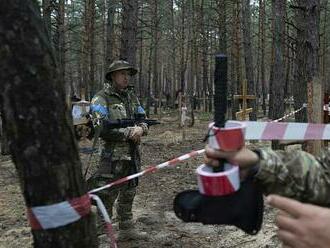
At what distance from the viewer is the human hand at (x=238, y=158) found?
5.13 feet

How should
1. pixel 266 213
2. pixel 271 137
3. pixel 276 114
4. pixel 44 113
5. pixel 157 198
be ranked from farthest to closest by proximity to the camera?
pixel 276 114 → pixel 157 198 → pixel 266 213 → pixel 271 137 → pixel 44 113

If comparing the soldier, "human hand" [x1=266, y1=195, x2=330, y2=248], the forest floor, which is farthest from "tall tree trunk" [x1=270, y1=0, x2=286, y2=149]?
"human hand" [x1=266, y1=195, x2=330, y2=248]

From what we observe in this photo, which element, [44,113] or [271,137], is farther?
[271,137]

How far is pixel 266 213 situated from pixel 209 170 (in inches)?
201

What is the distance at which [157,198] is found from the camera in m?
7.69

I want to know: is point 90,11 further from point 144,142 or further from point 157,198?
point 157,198

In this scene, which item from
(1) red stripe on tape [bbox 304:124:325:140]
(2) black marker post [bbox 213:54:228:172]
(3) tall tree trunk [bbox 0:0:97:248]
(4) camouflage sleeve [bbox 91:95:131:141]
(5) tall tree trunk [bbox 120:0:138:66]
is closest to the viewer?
(2) black marker post [bbox 213:54:228:172]

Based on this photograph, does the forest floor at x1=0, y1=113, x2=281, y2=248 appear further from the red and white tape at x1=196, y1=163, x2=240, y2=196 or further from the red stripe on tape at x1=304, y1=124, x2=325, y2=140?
the red and white tape at x1=196, y1=163, x2=240, y2=196

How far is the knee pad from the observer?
1596 millimetres

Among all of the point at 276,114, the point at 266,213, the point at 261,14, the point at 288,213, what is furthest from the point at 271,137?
the point at 261,14

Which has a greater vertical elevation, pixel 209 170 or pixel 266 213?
pixel 209 170

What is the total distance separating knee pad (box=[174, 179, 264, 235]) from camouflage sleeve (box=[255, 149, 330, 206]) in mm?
69

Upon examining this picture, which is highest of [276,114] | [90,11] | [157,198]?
[90,11]

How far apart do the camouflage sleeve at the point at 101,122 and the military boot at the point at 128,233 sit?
1123mm
